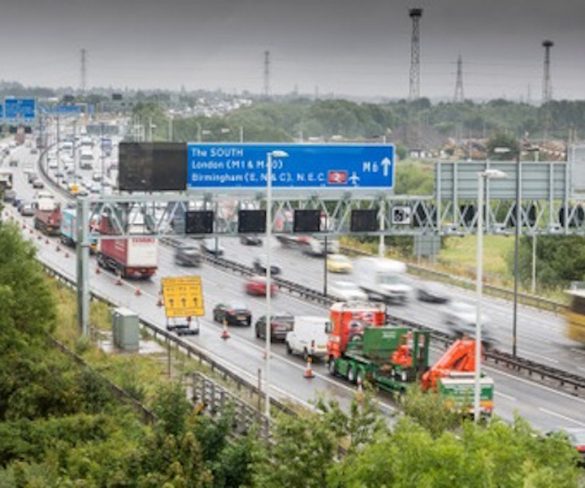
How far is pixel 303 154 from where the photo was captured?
50.0m

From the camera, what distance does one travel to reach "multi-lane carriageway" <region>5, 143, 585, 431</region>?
38562 mm

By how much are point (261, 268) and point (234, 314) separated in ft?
71.1

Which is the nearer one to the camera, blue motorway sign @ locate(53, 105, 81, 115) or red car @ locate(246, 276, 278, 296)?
red car @ locate(246, 276, 278, 296)

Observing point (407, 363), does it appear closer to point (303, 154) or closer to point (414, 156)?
point (303, 154)

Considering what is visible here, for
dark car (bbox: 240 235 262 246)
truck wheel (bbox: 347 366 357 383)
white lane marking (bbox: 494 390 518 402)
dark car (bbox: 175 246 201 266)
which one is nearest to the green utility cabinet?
truck wheel (bbox: 347 366 357 383)

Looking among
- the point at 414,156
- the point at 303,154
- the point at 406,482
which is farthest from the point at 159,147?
the point at 414,156

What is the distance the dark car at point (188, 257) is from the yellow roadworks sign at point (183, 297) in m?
28.8

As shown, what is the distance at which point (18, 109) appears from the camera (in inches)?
4227

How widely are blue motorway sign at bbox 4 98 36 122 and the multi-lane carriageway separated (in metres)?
20.3

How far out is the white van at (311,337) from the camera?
45.5 meters

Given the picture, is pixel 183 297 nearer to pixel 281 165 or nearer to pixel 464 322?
pixel 281 165

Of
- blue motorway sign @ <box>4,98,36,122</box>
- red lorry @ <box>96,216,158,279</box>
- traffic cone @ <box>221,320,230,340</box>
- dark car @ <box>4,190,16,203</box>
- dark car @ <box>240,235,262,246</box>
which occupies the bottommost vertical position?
traffic cone @ <box>221,320,230,340</box>

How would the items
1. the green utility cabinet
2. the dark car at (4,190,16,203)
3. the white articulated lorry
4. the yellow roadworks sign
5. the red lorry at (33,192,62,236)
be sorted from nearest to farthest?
the green utility cabinet, the yellow roadworks sign, the white articulated lorry, the red lorry at (33,192,62,236), the dark car at (4,190,16,203)

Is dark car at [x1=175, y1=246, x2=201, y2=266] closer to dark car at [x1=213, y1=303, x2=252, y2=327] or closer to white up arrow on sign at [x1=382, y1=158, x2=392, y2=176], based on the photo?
dark car at [x1=213, y1=303, x2=252, y2=327]
